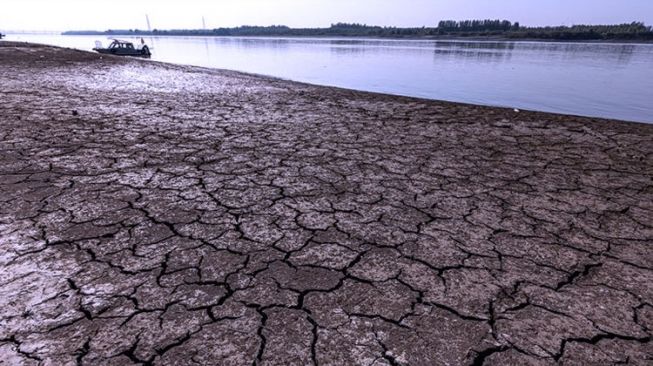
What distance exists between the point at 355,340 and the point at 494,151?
403 centimetres

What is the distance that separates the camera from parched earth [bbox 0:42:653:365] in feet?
6.02

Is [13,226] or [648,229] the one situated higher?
[13,226]

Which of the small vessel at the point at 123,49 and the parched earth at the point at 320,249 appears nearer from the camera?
the parched earth at the point at 320,249

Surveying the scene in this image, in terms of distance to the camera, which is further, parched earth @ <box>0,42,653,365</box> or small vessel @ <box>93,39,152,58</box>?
small vessel @ <box>93,39,152,58</box>

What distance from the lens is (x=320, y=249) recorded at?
2662 mm

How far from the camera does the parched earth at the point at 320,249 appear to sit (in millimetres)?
1835

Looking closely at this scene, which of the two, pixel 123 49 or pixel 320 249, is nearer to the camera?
pixel 320 249

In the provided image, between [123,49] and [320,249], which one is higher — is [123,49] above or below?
above

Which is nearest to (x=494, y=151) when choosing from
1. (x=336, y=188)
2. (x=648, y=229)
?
(x=648, y=229)

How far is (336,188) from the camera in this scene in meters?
3.75

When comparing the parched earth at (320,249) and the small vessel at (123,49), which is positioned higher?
the small vessel at (123,49)

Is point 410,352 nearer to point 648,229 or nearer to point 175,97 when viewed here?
point 648,229

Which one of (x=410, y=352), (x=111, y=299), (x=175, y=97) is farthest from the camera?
(x=175, y=97)

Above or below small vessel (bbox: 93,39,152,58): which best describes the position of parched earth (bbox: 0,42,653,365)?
below
